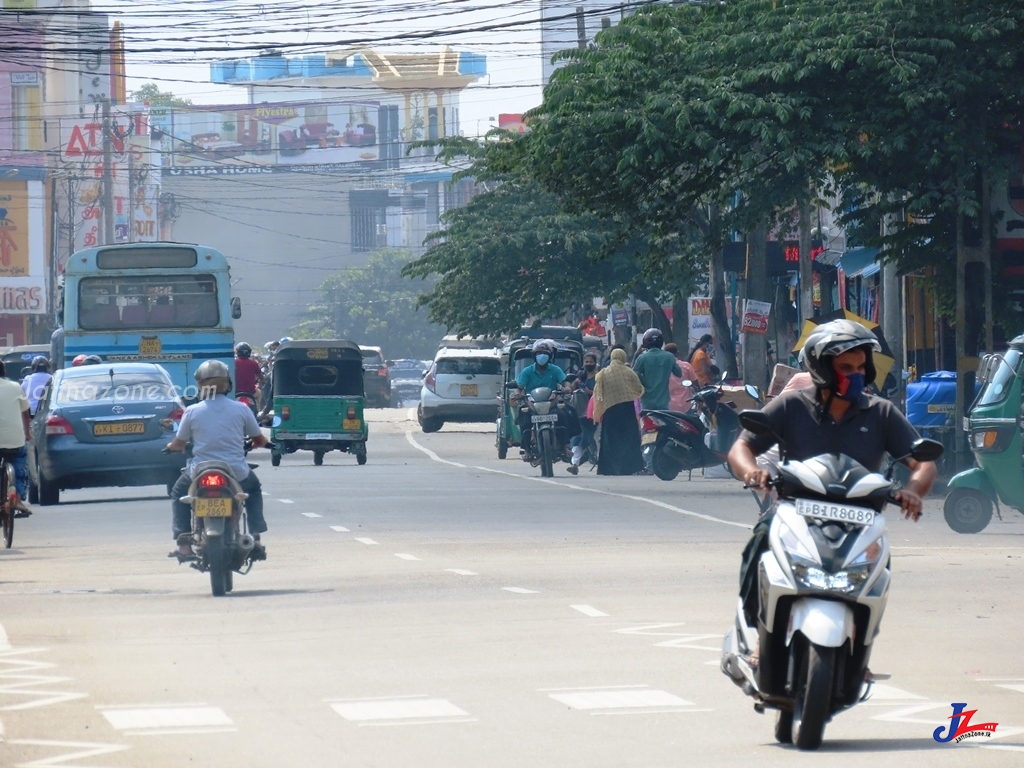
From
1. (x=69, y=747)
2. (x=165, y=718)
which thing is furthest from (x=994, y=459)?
Answer: (x=69, y=747)

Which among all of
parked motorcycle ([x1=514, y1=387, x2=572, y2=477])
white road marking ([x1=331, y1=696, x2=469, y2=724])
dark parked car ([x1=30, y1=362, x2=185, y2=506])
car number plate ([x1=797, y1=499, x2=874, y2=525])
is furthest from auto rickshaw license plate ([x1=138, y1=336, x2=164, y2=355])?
car number plate ([x1=797, y1=499, x2=874, y2=525])

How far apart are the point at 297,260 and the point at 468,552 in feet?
432

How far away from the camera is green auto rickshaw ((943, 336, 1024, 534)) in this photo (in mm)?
17156

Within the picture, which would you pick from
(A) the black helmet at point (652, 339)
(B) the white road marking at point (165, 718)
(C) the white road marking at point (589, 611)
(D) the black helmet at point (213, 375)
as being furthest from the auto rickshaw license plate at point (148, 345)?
(B) the white road marking at point (165, 718)

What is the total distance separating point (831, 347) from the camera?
7027mm

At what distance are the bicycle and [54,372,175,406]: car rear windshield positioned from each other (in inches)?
213

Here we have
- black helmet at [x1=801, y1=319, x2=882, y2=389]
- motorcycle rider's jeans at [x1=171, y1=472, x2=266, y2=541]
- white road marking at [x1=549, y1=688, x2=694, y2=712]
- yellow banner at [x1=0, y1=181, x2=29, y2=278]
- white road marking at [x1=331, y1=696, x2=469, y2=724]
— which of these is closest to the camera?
black helmet at [x1=801, y1=319, x2=882, y2=389]

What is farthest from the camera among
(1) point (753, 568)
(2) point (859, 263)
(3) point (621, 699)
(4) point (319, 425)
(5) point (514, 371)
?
Answer: (5) point (514, 371)

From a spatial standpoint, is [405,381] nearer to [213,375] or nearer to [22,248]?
[22,248]

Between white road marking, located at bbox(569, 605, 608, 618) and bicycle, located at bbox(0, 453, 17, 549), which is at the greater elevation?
bicycle, located at bbox(0, 453, 17, 549)

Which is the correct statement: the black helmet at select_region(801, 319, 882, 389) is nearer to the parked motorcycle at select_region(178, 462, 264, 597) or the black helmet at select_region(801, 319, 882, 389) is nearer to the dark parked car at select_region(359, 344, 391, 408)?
the parked motorcycle at select_region(178, 462, 264, 597)

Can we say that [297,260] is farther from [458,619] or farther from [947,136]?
[458,619]

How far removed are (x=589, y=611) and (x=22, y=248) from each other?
74523mm

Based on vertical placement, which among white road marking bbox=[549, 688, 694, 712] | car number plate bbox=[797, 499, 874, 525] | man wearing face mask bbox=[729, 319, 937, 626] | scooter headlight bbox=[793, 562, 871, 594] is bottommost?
white road marking bbox=[549, 688, 694, 712]
